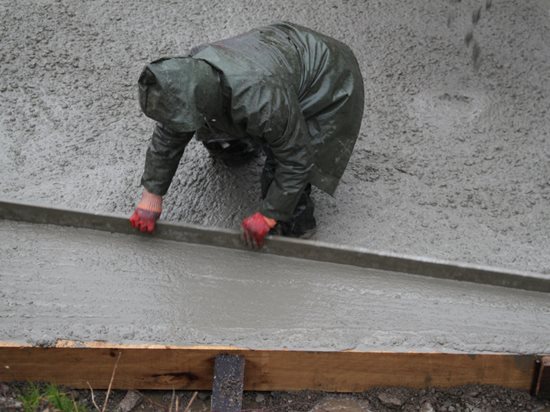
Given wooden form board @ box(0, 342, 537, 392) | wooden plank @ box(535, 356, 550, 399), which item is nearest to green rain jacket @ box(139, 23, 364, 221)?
wooden form board @ box(0, 342, 537, 392)

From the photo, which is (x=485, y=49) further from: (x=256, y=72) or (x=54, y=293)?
(x=54, y=293)

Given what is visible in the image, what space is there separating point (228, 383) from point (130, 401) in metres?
0.41

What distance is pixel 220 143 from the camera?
3.54m

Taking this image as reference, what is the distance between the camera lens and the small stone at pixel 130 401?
269 cm

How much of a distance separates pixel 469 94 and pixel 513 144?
1.72 feet

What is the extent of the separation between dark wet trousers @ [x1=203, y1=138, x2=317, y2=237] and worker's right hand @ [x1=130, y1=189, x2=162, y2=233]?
52 centimetres

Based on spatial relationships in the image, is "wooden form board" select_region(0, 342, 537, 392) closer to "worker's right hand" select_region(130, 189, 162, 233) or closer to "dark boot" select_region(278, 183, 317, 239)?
"worker's right hand" select_region(130, 189, 162, 233)

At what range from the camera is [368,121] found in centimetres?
415

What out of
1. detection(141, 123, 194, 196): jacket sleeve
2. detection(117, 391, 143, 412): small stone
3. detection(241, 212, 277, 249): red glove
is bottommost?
detection(117, 391, 143, 412): small stone

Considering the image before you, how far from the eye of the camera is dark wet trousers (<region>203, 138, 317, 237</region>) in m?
3.33

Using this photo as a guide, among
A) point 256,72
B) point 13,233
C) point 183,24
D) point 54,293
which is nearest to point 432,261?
point 256,72

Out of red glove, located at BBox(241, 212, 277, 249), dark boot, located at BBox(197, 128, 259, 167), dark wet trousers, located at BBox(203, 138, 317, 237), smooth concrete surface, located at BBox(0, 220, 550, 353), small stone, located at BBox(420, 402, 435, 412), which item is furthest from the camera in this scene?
dark boot, located at BBox(197, 128, 259, 167)

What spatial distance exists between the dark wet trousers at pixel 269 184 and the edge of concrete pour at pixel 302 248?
19cm

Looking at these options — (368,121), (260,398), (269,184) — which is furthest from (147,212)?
(368,121)
